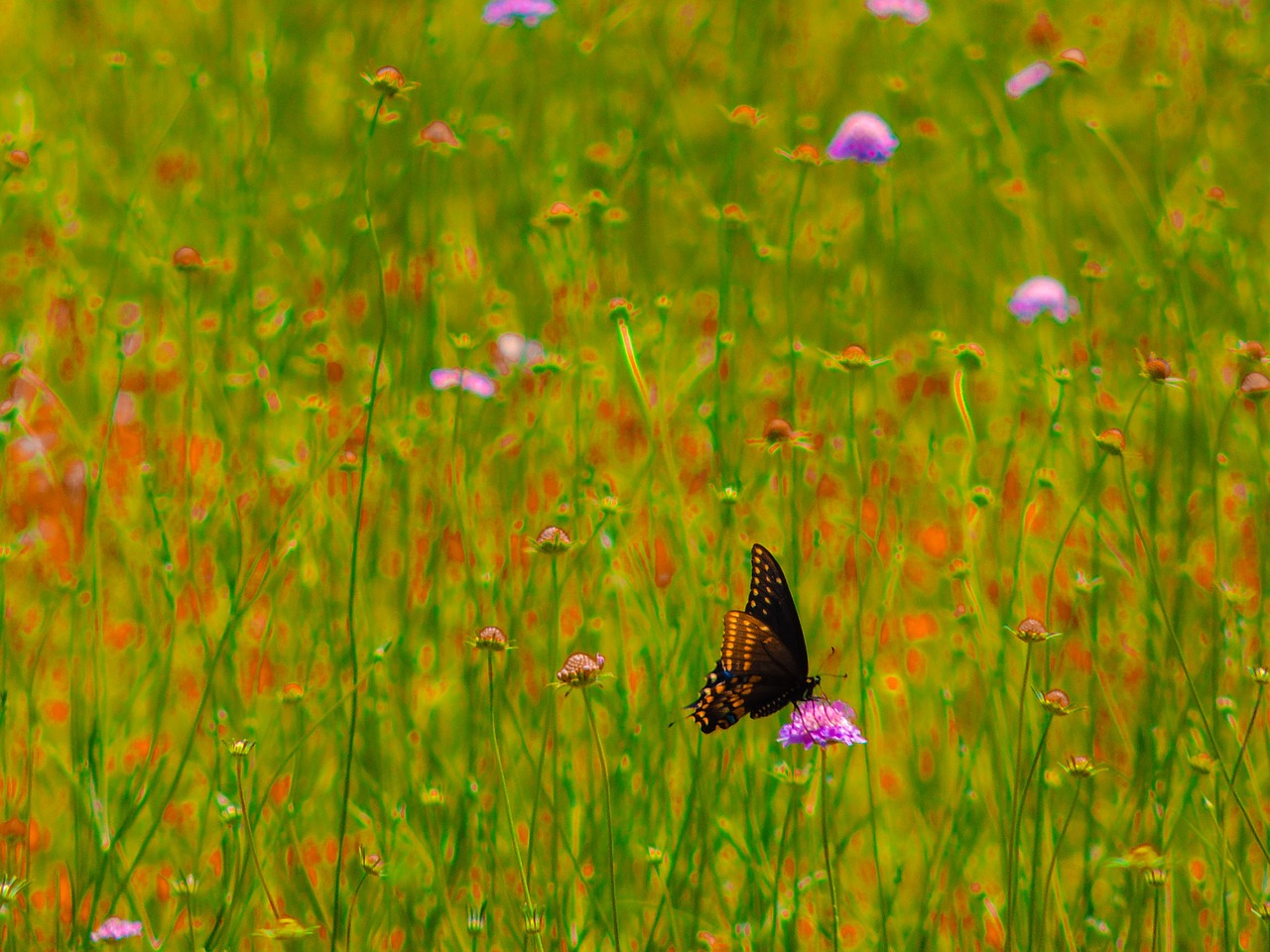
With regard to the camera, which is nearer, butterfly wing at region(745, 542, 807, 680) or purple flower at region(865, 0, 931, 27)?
butterfly wing at region(745, 542, 807, 680)

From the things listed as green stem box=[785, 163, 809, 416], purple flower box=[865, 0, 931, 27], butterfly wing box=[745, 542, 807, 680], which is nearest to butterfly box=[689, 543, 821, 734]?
butterfly wing box=[745, 542, 807, 680]

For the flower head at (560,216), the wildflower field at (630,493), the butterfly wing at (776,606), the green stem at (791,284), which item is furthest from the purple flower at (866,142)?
the butterfly wing at (776,606)

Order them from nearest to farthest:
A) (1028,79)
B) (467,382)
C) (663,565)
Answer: (467,382) → (663,565) → (1028,79)

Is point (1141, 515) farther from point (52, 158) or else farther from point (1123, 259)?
point (52, 158)

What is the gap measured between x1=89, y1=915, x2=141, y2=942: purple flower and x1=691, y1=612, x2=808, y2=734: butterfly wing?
0.57 metres

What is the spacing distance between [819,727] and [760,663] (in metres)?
0.11

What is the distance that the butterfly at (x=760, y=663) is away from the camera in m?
1.19

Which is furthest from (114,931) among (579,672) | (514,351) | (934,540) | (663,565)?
(934,540)

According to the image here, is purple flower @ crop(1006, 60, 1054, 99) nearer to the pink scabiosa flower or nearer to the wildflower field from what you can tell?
the wildflower field

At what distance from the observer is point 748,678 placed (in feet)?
3.94

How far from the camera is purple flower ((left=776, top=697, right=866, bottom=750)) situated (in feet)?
3.63

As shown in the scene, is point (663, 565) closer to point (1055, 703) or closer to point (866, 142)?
point (866, 142)

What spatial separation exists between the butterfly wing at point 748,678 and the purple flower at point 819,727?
33 millimetres

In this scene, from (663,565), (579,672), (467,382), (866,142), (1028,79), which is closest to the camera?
(579,672)
